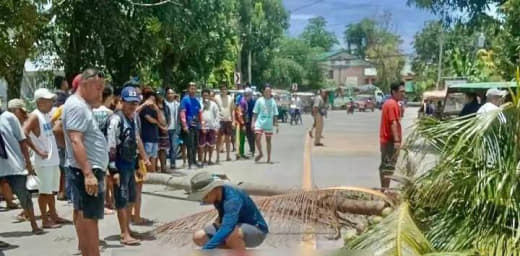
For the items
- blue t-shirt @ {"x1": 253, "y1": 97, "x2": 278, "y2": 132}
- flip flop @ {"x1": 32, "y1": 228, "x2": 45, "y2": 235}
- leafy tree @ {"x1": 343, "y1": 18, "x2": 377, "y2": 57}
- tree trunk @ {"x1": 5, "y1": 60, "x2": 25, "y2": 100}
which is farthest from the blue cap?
leafy tree @ {"x1": 343, "y1": 18, "x2": 377, "y2": 57}

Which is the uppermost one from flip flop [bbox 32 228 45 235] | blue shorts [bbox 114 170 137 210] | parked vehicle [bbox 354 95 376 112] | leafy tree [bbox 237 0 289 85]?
leafy tree [bbox 237 0 289 85]

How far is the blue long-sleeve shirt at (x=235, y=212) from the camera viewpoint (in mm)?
5637

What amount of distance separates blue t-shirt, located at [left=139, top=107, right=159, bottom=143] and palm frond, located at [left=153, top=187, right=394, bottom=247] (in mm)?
7254

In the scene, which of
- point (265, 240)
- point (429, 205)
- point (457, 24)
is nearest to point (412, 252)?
point (429, 205)

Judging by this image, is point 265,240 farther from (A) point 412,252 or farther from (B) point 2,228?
(B) point 2,228

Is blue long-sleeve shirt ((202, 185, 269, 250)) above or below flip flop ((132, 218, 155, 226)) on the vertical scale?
above

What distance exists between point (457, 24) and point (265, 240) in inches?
812

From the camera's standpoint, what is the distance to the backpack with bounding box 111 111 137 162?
8477 millimetres

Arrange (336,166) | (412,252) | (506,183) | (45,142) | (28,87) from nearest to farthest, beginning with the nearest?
1. (412,252)
2. (506,183)
3. (45,142)
4. (336,166)
5. (28,87)

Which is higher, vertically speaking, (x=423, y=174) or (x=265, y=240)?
(x=423, y=174)

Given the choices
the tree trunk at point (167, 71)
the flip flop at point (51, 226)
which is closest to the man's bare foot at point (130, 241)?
the flip flop at point (51, 226)

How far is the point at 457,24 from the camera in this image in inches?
974

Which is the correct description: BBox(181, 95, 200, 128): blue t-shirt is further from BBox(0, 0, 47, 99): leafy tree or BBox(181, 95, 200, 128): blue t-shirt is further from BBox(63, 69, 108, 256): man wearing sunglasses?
BBox(63, 69, 108, 256): man wearing sunglasses

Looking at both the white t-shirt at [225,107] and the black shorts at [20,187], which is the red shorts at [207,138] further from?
the black shorts at [20,187]
